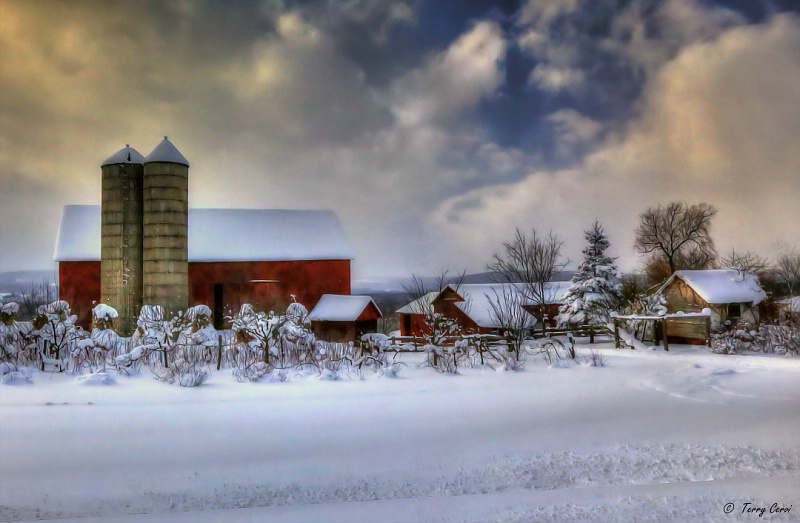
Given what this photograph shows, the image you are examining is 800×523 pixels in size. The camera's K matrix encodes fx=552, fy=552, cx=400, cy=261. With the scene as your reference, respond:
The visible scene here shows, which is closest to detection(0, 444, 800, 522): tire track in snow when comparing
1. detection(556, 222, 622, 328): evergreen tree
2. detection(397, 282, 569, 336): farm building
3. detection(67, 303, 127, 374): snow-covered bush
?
detection(67, 303, 127, 374): snow-covered bush

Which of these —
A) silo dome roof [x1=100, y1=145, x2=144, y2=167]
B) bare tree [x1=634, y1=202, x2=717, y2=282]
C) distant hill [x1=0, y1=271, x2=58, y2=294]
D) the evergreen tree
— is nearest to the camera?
distant hill [x1=0, y1=271, x2=58, y2=294]

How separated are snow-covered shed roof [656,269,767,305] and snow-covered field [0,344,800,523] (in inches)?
272

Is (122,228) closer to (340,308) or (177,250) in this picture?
(177,250)

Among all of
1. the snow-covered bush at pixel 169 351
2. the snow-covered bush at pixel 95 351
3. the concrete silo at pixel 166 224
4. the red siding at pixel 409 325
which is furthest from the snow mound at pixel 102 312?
the red siding at pixel 409 325

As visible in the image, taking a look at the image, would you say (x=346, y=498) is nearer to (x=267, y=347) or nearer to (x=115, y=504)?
(x=115, y=504)

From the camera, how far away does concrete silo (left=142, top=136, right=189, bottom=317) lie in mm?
12000

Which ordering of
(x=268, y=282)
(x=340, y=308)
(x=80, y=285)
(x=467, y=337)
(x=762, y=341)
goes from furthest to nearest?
(x=268, y=282) < (x=340, y=308) < (x=80, y=285) < (x=762, y=341) < (x=467, y=337)

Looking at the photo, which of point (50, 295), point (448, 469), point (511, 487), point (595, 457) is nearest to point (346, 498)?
point (448, 469)

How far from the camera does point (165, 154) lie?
12.5 m

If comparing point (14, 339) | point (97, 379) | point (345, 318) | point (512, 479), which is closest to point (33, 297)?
point (14, 339)

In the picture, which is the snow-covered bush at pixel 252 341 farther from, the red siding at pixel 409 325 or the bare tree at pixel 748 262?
the bare tree at pixel 748 262

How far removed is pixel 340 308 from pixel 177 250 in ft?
13.7

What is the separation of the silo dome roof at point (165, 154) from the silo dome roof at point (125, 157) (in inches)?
17.4

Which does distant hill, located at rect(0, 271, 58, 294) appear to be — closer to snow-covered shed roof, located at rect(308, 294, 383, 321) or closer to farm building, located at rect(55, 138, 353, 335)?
farm building, located at rect(55, 138, 353, 335)
